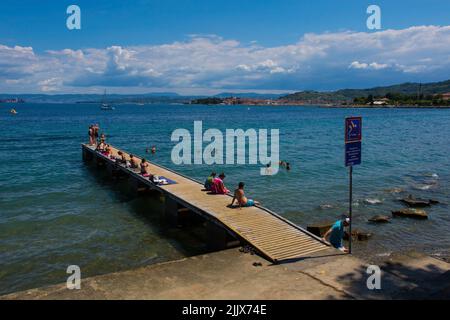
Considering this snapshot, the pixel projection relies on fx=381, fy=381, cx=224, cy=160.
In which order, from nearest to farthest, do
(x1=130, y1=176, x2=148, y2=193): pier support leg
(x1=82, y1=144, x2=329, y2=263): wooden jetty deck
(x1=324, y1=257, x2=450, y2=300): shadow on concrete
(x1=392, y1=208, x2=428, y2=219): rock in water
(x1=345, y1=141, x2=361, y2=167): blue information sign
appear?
(x1=324, y1=257, x2=450, y2=300): shadow on concrete, (x1=345, y1=141, x2=361, y2=167): blue information sign, (x1=82, y1=144, x2=329, y2=263): wooden jetty deck, (x1=392, y1=208, x2=428, y2=219): rock in water, (x1=130, y1=176, x2=148, y2=193): pier support leg

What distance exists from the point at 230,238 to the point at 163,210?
7442 millimetres

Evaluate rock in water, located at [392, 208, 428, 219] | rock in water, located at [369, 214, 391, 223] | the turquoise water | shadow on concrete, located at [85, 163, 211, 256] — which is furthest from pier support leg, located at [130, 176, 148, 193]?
rock in water, located at [392, 208, 428, 219]

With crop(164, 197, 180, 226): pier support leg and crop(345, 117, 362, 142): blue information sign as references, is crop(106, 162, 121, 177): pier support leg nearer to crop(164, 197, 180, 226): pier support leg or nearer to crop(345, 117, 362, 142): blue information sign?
crop(164, 197, 180, 226): pier support leg

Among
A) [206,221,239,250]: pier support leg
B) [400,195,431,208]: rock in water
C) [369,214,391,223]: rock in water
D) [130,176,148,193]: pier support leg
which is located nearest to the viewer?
[206,221,239,250]: pier support leg

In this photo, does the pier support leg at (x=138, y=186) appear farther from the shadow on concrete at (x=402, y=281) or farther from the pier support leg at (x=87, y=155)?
the shadow on concrete at (x=402, y=281)

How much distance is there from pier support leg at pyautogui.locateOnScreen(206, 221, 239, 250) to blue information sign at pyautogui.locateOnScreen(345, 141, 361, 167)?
486 cm

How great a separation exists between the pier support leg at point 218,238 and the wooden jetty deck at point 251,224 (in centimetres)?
4

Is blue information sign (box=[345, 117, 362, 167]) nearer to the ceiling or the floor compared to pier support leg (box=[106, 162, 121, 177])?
nearer to the ceiling

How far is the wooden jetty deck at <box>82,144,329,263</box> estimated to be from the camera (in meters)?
11.6

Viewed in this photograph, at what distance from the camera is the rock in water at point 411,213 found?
18453 mm

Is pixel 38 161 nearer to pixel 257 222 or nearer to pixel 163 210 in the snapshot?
pixel 163 210

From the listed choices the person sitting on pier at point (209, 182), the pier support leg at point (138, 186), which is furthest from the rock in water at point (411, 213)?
the pier support leg at point (138, 186)
